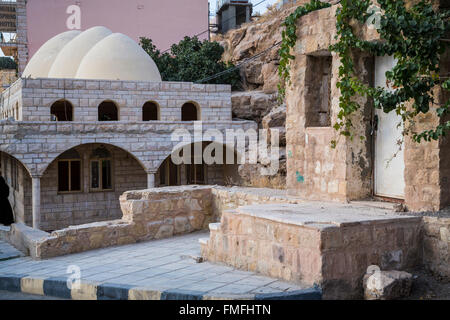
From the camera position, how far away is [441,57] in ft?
17.5

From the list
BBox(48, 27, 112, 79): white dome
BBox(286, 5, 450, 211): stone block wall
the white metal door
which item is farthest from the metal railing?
the white metal door

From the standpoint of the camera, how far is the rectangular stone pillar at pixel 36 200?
1678 centimetres

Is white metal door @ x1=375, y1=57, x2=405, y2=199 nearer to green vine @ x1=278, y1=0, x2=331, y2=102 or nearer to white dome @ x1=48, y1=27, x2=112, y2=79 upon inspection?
green vine @ x1=278, y1=0, x2=331, y2=102

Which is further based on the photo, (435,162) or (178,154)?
(178,154)

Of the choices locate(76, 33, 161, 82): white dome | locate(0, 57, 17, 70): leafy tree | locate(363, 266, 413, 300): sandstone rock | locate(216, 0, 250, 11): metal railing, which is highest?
locate(216, 0, 250, 11): metal railing

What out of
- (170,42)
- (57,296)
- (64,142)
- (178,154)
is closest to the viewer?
(57,296)

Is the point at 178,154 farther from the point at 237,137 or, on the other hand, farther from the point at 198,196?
the point at 198,196

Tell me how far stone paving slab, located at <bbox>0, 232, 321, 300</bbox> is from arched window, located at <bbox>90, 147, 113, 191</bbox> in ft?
41.4

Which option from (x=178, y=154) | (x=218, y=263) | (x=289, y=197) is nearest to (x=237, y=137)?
(x=178, y=154)

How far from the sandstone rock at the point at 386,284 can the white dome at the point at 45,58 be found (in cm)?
A: 2130

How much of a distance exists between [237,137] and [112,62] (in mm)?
6154

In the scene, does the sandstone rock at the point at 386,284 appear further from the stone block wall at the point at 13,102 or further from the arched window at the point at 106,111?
the arched window at the point at 106,111

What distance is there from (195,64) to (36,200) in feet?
36.4

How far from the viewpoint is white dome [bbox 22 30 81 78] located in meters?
23.0
